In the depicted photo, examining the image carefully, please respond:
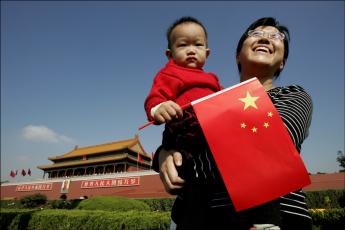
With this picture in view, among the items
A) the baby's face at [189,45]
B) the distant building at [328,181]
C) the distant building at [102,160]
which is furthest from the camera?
the distant building at [102,160]

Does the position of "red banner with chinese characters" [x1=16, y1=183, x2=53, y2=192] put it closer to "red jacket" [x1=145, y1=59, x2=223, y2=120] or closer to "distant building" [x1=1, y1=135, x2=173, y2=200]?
"distant building" [x1=1, y1=135, x2=173, y2=200]

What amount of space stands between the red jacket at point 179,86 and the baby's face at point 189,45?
0.08 metres

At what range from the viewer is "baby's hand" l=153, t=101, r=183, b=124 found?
1168mm

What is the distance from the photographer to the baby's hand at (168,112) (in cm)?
117

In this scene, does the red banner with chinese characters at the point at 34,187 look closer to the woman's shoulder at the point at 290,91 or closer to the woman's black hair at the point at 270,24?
the woman's black hair at the point at 270,24

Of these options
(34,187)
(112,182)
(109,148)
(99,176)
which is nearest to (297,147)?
(112,182)

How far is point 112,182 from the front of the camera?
940 inches

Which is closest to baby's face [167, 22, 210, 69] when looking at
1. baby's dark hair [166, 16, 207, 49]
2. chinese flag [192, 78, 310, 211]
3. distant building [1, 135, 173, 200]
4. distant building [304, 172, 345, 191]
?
baby's dark hair [166, 16, 207, 49]

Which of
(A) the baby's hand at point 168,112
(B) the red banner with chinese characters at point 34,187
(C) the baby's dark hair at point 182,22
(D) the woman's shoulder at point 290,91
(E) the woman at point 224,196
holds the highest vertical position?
(C) the baby's dark hair at point 182,22

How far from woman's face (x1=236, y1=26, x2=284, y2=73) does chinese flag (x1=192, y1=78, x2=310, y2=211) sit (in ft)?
1.98

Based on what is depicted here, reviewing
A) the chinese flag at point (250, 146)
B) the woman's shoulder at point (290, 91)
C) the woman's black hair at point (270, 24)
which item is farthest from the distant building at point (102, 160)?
the chinese flag at point (250, 146)

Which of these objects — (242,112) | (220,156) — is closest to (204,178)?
(220,156)

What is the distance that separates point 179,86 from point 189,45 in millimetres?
337

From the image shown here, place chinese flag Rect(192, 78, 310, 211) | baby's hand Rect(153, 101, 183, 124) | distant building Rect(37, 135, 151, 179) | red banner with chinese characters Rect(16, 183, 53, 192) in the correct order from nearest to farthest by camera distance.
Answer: chinese flag Rect(192, 78, 310, 211)
baby's hand Rect(153, 101, 183, 124)
red banner with chinese characters Rect(16, 183, 53, 192)
distant building Rect(37, 135, 151, 179)
